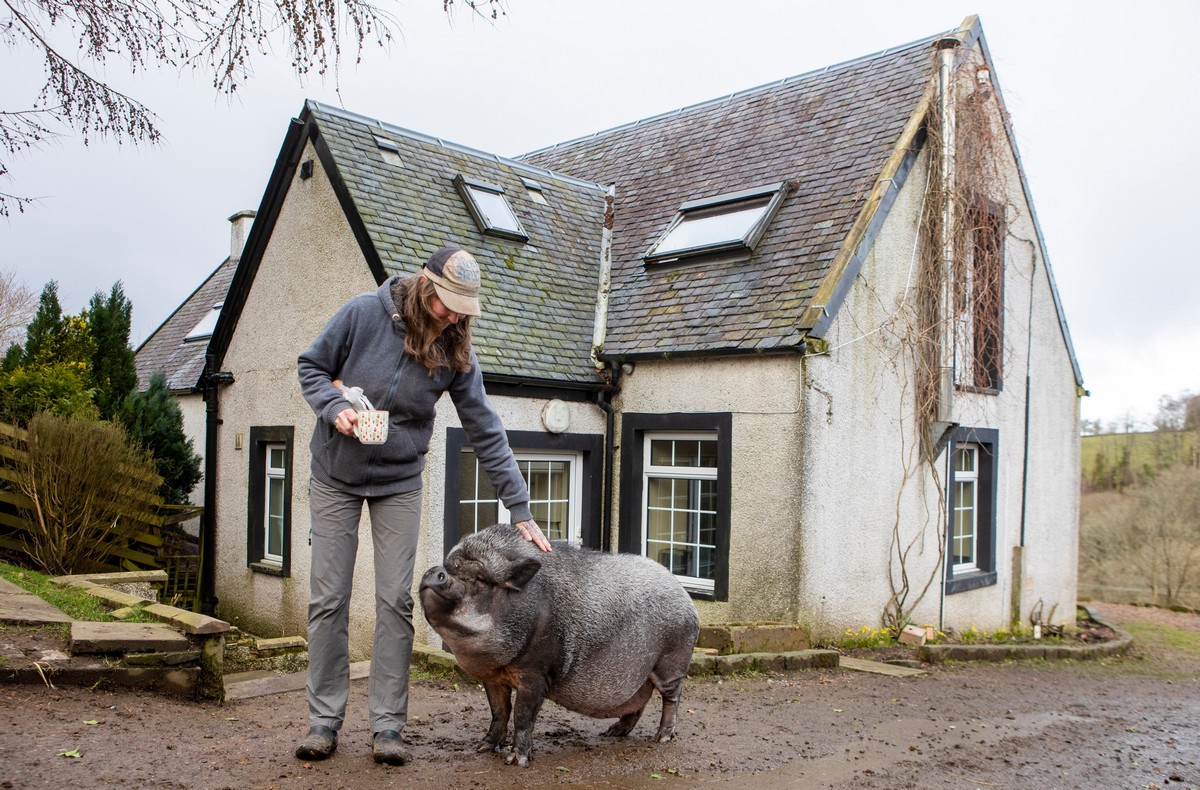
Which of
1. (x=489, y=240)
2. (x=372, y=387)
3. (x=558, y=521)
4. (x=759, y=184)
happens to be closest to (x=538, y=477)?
(x=558, y=521)

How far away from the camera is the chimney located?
22.0m

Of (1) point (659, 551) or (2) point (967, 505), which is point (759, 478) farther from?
(2) point (967, 505)

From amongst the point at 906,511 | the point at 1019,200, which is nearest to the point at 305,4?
the point at 906,511

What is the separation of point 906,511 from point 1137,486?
18098mm

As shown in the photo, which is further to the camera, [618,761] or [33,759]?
[618,761]

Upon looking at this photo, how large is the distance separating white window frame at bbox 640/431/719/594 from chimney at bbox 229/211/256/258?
1477cm

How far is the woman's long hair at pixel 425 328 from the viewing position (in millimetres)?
4266

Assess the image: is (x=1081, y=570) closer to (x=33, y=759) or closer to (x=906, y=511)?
(x=906, y=511)

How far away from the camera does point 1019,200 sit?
42.7 feet

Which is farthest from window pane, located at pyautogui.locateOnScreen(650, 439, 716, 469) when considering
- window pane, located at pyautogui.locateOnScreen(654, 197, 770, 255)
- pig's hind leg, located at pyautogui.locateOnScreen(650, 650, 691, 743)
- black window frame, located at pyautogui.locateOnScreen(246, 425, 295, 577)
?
pig's hind leg, located at pyautogui.locateOnScreen(650, 650, 691, 743)

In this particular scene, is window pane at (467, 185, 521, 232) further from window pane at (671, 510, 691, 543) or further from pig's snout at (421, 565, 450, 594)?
pig's snout at (421, 565, 450, 594)

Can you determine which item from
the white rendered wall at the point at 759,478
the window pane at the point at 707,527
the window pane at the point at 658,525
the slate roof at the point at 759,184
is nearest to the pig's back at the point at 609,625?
the white rendered wall at the point at 759,478

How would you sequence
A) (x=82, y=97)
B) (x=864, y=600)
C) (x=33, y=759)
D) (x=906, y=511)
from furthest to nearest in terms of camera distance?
(x=906, y=511), (x=864, y=600), (x=82, y=97), (x=33, y=759)

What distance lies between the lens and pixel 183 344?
734 inches
